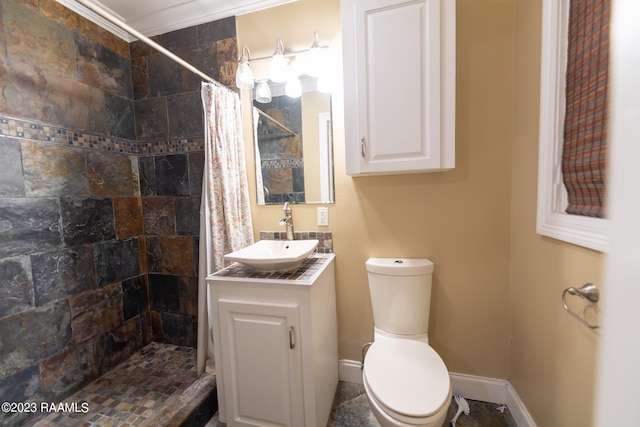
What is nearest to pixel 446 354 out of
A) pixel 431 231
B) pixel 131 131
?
pixel 431 231

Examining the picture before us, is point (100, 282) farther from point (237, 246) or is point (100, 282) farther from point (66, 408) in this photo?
point (237, 246)

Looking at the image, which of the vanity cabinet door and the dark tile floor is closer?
the vanity cabinet door

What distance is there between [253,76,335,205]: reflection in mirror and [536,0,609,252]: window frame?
104cm

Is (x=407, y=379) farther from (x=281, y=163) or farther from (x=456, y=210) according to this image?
(x=281, y=163)

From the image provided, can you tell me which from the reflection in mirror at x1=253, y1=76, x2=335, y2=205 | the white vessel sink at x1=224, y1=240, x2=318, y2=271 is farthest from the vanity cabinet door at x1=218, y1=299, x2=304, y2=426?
the reflection in mirror at x1=253, y1=76, x2=335, y2=205

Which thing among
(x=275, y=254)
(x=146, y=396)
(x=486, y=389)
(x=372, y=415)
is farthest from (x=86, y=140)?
(x=486, y=389)

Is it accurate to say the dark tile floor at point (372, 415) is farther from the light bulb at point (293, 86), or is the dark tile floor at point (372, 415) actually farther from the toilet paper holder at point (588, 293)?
the light bulb at point (293, 86)

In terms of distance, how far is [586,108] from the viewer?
37.1 inches

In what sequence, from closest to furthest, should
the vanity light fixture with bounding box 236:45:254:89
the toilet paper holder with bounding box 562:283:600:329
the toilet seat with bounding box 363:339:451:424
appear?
the toilet paper holder with bounding box 562:283:600:329 → the toilet seat with bounding box 363:339:451:424 → the vanity light fixture with bounding box 236:45:254:89

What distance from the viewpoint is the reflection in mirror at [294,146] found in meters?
1.68

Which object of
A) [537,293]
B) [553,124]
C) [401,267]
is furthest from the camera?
[401,267]

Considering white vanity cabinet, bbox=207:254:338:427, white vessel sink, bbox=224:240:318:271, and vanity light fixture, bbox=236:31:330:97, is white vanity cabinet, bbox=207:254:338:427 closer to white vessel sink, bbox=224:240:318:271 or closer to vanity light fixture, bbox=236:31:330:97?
white vessel sink, bbox=224:240:318:271

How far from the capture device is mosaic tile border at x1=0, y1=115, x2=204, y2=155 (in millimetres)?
1415

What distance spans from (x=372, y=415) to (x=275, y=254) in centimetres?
105
